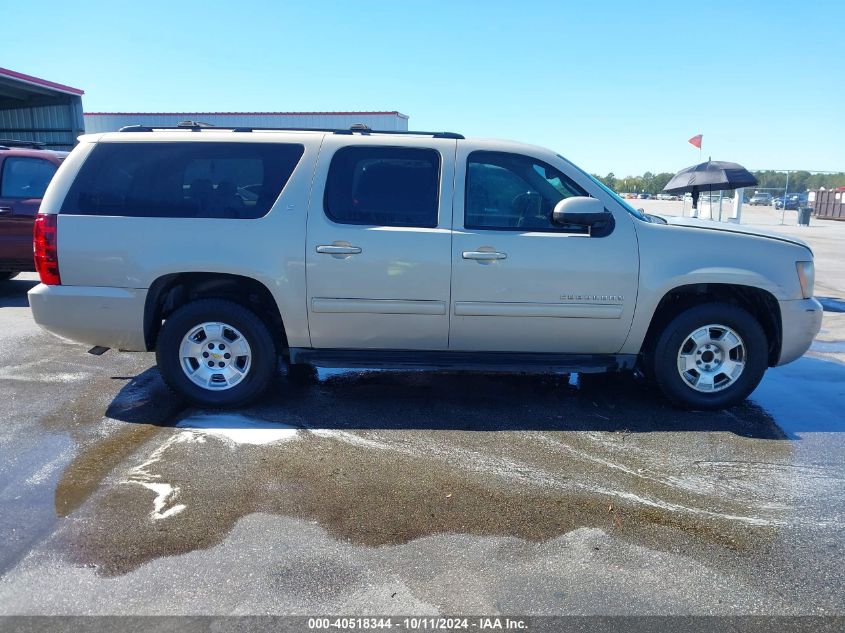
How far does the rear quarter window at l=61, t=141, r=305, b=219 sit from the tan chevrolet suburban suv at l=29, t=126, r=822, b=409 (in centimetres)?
1

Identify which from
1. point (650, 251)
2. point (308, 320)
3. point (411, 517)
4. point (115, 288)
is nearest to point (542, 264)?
point (650, 251)

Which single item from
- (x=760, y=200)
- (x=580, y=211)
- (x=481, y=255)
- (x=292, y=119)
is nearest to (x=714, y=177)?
(x=580, y=211)

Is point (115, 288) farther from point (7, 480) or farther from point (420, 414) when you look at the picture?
point (420, 414)

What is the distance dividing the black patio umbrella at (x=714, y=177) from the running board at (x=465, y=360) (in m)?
7.84

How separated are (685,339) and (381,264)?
7.54 feet

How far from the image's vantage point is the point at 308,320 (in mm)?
4707

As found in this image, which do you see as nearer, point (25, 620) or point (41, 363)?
point (25, 620)

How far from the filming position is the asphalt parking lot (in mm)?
2791

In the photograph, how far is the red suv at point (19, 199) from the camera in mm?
8273

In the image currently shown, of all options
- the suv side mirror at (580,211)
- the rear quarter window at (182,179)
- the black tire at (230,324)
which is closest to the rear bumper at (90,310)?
the black tire at (230,324)

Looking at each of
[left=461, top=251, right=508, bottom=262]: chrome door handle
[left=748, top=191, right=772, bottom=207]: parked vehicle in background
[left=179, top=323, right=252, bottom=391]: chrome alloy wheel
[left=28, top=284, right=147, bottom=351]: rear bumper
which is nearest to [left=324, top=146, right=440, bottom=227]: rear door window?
[left=461, top=251, right=508, bottom=262]: chrome door handle

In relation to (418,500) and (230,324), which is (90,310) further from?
(418,500)

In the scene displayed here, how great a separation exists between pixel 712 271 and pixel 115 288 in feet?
13.9

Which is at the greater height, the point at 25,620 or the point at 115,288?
the point at 115,288
